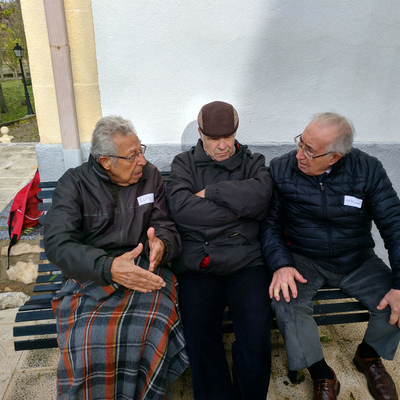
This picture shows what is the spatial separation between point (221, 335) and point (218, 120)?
53.2 inches

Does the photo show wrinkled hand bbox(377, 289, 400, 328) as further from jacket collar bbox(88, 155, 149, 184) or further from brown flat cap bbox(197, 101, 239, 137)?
jacket collar bbox(88, 155, 149, 184)

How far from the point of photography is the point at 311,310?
6.98ft

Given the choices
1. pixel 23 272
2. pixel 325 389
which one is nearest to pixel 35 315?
pixel 23 272

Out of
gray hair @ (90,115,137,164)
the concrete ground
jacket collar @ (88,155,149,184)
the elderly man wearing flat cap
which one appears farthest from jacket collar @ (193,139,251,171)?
the concrete ground

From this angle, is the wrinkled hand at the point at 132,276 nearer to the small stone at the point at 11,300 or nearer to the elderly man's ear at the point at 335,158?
the elderly man's ear at the point at 335,158

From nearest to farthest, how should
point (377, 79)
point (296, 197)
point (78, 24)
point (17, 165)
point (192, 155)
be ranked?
point (296, 197)
point (192, 155)
point (78, 24)
point (377, 79)
point (17, 165)

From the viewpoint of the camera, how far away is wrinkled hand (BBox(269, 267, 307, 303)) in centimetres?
210

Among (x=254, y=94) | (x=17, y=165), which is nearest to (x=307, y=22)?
(x=254, y=94)

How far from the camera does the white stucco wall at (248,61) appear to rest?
8.96ft

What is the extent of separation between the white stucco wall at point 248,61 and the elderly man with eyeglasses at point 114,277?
0.83m

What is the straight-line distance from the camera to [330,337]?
2.73 meters

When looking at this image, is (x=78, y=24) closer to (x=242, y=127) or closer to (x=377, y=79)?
(x=242, y=127)

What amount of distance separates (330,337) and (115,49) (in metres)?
2.84

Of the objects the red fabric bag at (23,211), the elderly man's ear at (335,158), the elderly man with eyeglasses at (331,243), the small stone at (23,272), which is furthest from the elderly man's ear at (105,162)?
the red fabric bag at (23,211)
